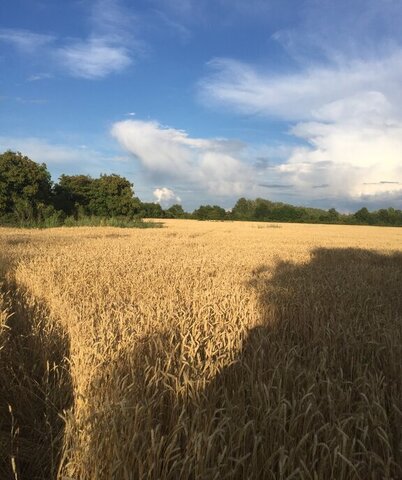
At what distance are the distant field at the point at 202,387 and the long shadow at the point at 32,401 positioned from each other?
0.04 ft

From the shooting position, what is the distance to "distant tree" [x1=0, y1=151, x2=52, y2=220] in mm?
36094

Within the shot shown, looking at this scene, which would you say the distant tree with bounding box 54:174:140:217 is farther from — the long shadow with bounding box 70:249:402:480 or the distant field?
the long shadow with bounding box 70:249:402:480

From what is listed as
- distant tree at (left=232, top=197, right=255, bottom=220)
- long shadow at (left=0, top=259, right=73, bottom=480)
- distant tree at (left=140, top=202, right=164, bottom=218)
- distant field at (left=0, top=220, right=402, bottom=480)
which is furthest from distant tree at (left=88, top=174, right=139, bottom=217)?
distant tree at (left=232, top=197, right=255, bottom=220)

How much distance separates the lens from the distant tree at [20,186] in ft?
118

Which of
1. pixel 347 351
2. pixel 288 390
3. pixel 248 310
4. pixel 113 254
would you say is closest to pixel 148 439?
pixel 288 390

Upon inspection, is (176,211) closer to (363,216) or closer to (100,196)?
(363,216)

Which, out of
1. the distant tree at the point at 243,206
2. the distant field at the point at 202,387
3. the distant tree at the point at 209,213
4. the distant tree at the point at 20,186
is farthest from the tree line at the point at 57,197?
the distant tree at the point at 243,206

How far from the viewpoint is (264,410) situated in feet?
7.91

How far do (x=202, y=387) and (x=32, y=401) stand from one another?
4.18 ft

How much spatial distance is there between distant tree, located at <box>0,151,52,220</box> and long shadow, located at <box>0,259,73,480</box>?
113 feet

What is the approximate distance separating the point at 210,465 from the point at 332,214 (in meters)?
118

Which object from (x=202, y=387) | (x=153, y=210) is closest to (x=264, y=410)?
(x=202, y=387)

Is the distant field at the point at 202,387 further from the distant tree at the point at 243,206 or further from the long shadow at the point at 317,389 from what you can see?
the distant tree at the point at 243,206

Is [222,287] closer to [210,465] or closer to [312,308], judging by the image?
[312,308]
